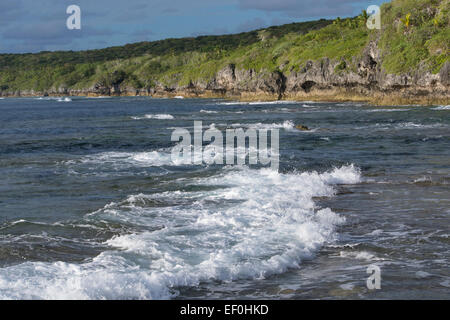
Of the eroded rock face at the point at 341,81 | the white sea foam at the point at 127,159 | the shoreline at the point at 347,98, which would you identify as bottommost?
the white sea foam at the point at 127,159

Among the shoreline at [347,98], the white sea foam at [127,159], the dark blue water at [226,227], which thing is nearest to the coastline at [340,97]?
the shoreline at [347,98]

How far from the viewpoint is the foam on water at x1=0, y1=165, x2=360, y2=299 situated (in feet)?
27.5

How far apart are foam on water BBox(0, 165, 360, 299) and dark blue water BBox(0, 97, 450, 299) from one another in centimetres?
3

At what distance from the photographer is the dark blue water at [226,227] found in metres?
8.44

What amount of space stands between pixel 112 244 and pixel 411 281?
5739 mm

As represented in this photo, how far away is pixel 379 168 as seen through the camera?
2022cm

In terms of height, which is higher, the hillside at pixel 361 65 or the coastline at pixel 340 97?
the hillside at pixel 361 65

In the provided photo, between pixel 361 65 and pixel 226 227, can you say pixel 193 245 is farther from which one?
pixel 361 65

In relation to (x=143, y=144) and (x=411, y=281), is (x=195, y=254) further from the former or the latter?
(x=143, y=144)

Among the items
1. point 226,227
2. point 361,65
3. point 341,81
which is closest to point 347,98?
point 341,81

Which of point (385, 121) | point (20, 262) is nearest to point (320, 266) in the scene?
point (20, 262)

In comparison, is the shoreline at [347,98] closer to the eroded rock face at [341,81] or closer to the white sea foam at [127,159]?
the eroded rock face at [341,81]

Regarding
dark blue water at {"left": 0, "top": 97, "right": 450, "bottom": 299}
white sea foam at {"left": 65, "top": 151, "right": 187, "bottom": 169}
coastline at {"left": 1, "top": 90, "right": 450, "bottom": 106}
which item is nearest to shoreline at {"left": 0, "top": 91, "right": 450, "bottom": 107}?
coastline at {"left": 1, "top": 90, "right": 450, "bottom": 106}

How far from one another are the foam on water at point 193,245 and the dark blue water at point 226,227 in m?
0.03
